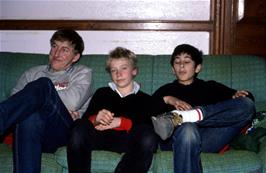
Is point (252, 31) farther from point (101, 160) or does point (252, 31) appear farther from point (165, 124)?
point (101, 160)

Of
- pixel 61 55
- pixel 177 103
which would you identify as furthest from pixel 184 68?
pixel 61 55

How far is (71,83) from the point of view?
242 centimetres

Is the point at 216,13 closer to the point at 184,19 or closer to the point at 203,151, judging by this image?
the point at 184,19

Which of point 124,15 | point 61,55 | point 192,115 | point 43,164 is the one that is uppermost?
point 124,15

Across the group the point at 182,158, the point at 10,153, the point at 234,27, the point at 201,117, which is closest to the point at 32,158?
the point at 10,153

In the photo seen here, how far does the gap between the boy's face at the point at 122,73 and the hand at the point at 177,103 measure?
0.21 metres

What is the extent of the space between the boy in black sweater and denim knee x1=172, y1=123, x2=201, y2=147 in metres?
0.11

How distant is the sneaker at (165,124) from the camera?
195 cm

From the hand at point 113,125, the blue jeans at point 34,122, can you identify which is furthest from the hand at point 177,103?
the blue jeans at point 34,122

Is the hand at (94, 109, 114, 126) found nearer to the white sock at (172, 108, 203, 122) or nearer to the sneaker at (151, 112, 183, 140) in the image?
the sneaker at (151, 112, 183, 140)

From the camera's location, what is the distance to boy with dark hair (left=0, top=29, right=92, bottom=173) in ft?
6.27

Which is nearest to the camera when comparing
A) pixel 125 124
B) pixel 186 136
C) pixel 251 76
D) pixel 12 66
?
pixel 186 136

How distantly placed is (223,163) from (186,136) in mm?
221

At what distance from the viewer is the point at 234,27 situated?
3.12m
